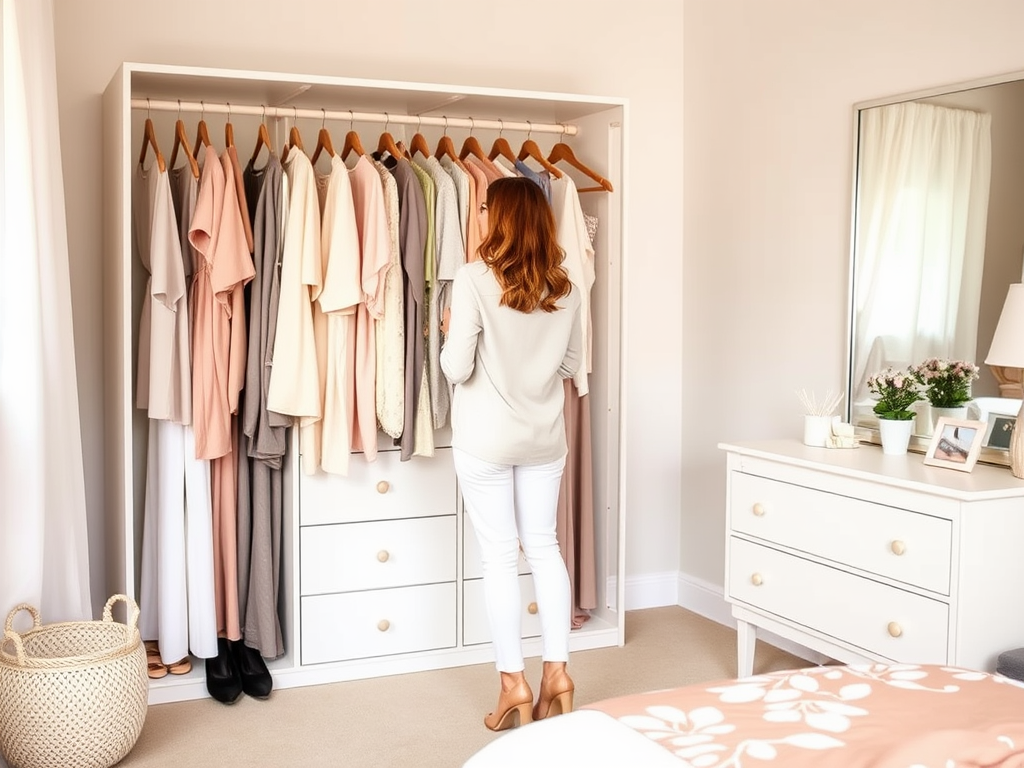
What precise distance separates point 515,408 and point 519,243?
44 centimetres

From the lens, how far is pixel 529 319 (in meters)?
2.95

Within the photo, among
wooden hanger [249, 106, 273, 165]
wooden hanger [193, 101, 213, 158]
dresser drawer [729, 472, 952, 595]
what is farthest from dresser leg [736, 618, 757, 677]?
wooden hanger [193, 101, 213, 158]

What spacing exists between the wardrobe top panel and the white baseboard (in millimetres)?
1844

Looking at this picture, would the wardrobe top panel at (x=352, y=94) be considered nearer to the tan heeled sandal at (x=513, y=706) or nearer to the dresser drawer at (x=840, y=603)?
the dresser drawer at (x=840, y=603)

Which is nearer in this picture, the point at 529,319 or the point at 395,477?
the point at 529,319

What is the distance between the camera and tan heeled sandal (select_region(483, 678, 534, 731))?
10.1 feet

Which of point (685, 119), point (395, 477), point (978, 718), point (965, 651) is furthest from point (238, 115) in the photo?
point (978, 718)

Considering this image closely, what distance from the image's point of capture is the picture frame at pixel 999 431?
2975mm

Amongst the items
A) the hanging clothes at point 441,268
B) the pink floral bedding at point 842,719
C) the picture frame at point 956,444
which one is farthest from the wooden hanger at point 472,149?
the pink floral bedding at point 842,719

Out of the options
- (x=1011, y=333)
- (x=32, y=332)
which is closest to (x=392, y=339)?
(x=32, y=332)

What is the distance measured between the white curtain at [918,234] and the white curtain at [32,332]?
7.70ft

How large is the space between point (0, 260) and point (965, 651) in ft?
8.13

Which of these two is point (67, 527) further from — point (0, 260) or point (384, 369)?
point (384, 369)

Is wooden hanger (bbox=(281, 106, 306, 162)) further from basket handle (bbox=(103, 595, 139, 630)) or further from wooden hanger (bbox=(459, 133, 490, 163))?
basket handle (bbox=(103, 595, 139, 630))
